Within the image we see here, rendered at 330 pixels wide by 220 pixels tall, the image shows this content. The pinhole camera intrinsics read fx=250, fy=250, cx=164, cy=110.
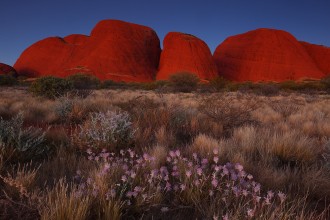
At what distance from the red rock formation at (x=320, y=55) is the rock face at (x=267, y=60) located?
816cm

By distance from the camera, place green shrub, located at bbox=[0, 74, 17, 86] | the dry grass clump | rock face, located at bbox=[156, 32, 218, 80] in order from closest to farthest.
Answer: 1. the dry grass clump
2. green shrub, located at bbox=[0, 74, 17, 86]
3. rock face, located at bbox=[156, 32, 218, 80]

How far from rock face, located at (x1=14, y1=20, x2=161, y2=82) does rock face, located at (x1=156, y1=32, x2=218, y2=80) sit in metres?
3.63

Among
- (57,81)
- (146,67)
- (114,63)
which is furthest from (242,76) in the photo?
(57,81)

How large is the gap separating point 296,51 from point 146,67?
4208cm

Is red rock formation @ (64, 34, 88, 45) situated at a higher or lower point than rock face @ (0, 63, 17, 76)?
higher

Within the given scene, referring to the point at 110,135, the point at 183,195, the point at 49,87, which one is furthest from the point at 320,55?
the point at 183,195

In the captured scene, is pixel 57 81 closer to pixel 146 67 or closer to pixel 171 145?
pixel 171 145

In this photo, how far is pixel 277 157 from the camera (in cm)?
333

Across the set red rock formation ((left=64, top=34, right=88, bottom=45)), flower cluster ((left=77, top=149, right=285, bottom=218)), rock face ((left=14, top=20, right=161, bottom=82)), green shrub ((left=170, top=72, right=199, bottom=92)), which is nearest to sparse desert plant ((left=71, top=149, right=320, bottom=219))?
flower cluster ((left=77, top=149, right=285, bottom=218))

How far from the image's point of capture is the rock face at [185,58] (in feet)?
196

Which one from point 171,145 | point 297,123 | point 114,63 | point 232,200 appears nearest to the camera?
point 232,200

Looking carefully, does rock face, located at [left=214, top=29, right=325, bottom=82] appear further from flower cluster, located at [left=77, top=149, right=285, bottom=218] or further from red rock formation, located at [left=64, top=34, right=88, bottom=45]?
flower cluster, located at [left=77, top=149, right=285, bottom=218]

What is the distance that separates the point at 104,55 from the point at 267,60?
140 ft

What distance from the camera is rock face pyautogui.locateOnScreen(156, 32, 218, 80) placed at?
196 feet
